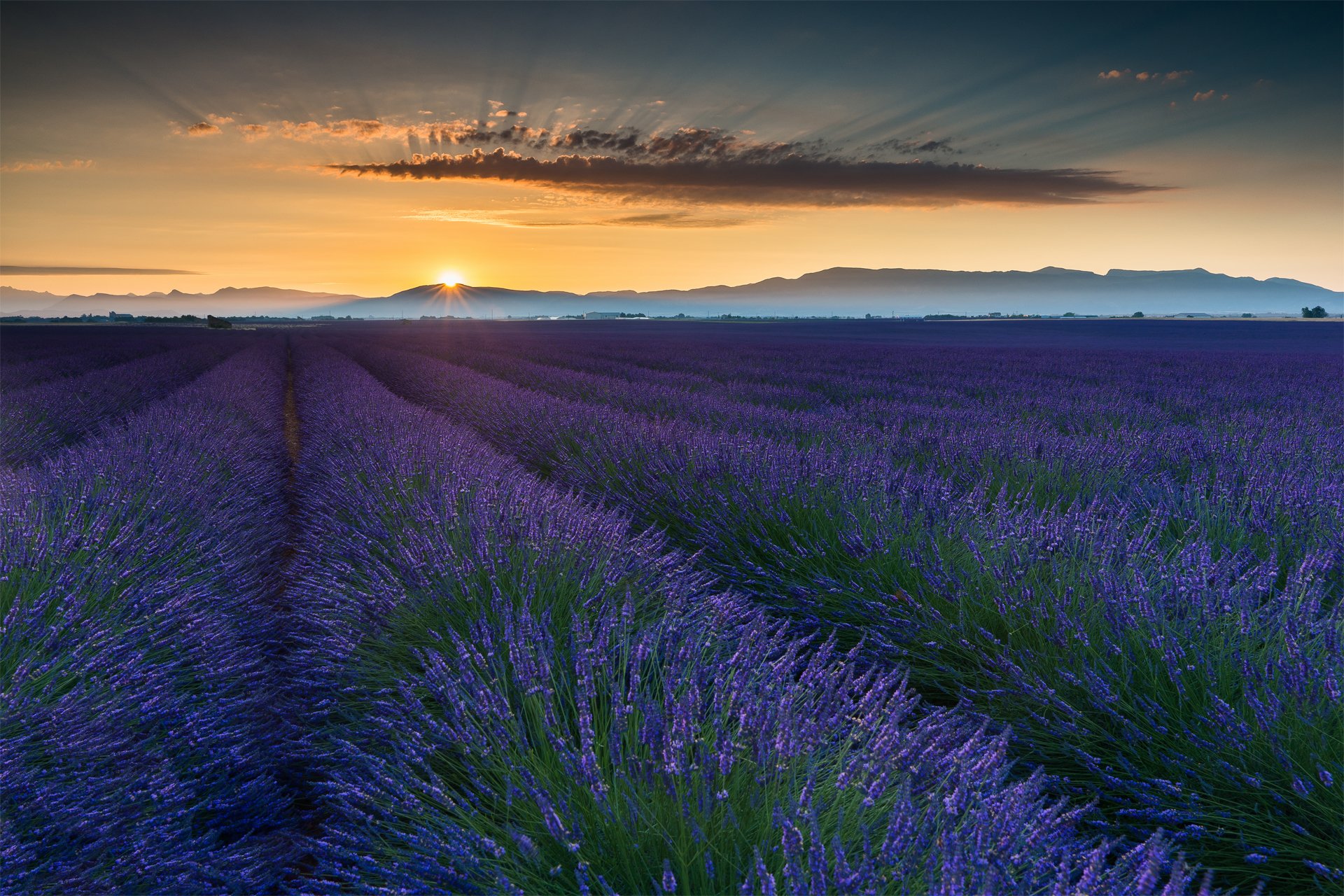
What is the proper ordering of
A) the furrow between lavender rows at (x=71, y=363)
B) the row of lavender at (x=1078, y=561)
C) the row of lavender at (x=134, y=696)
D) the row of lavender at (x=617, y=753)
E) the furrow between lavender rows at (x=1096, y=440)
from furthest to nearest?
1. the furrow between lavender rows at (x=71, y=363)
2. the furrow between lavender rows at (x=1096, y=440)
3. the row of lavender at (x=1078, y=561)
4. the row of lavender at (x=134, y=696)
5. the row of lavender at (x=617, y=753)

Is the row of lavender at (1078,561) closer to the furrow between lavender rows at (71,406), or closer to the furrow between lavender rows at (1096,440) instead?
the furrow between lavender rows at (1096,440)

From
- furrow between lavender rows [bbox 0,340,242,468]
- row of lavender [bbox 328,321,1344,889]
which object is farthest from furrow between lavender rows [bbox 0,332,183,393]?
row of lavender [bbox 328,321,1344,889]

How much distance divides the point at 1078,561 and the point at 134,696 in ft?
10.7

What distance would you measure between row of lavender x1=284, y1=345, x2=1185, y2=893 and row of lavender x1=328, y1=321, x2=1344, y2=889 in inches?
11.1

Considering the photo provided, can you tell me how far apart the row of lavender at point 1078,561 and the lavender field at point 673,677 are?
0.02 m

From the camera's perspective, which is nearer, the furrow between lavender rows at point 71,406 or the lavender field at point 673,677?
the lavender field at point 673,677

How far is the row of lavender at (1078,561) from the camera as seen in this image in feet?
5.90

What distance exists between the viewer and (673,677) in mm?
1805

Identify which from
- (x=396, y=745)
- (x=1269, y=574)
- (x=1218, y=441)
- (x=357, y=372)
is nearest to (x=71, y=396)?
(x=357, y=372)

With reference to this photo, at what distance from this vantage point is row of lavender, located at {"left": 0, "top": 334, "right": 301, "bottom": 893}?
1570mm

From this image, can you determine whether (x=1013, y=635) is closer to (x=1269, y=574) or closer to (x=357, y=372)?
(x=1269, y=574)

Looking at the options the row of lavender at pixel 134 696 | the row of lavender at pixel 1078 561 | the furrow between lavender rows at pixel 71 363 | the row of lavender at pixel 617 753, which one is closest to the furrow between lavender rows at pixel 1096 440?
the row of lavender at pixel 1078 561

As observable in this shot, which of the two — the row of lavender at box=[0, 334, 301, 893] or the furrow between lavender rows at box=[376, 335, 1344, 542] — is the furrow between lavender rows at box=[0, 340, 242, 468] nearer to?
the row of lavender at box=[0, 334, 301, 893]

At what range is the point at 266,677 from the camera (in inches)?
113
